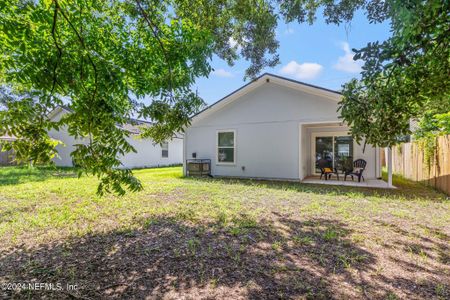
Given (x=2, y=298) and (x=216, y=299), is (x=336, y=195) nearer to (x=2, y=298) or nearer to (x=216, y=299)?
(x=216, y=299)

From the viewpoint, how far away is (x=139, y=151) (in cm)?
1745

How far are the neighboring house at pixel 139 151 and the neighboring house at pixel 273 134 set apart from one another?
4.54m

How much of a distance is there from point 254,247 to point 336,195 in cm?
481

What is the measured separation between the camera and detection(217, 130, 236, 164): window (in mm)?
11750

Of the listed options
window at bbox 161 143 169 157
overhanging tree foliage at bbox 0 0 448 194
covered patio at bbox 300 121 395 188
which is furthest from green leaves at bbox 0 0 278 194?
window at bbox 161 143 169 157

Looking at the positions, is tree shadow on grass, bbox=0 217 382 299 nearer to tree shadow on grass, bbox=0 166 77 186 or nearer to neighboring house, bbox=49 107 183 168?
tree shadow on grass, bbox=0 166 77 186

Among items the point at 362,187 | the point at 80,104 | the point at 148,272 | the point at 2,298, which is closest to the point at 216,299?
the point at 148,272

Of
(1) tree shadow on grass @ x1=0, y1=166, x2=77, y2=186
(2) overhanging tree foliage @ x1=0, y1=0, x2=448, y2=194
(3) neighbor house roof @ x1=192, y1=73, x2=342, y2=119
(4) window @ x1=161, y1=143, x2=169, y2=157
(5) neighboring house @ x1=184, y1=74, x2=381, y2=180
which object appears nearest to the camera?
(2) overhanging tree foliage @ x1=0, y1=0, x2=448, y2=194

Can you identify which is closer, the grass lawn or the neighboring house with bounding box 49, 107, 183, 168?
the grass lawn

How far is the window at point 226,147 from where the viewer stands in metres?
11.8

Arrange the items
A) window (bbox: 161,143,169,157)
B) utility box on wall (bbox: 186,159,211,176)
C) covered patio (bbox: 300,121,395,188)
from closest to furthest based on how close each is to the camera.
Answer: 1. covered patio (bbox: 300,121,395,188)
2. utility box on wall (bbox: 186,159,211,176)
3. window (bbox: 161,143,169,157)

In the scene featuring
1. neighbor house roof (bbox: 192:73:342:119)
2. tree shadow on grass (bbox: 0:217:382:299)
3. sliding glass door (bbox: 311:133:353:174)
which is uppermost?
neighbor house roof (bbox: 192:73:342:119)

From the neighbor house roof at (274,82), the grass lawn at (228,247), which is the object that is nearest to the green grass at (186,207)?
the grass lawn at (228,247)

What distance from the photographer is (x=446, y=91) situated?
7.97 feet
